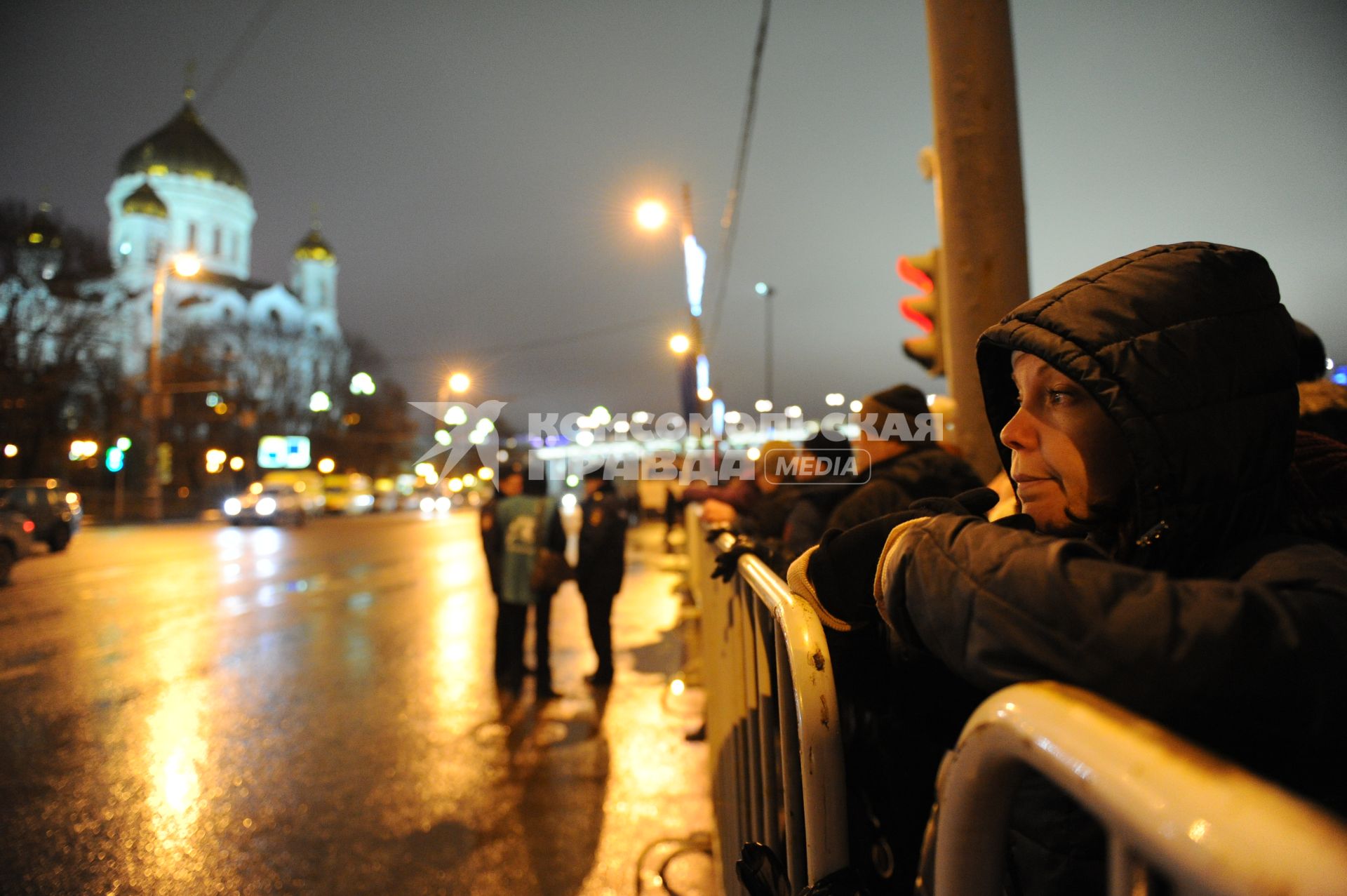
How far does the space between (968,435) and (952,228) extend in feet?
3.77

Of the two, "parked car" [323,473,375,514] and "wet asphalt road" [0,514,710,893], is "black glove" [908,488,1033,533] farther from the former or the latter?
"parked car" [323,473,375,514]

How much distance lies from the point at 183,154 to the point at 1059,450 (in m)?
77.8

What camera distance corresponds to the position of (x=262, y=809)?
377cm

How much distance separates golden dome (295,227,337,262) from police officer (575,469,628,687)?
83356 millimetres

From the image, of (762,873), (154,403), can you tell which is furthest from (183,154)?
(762,873)

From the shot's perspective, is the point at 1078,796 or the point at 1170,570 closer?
the point at 1078,796

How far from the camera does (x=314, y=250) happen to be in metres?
79.2

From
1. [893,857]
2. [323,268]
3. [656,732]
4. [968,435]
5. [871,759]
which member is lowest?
[656,732]

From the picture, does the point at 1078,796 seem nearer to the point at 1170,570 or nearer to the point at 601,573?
the point at 1170,570

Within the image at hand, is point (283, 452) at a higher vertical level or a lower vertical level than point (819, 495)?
higher

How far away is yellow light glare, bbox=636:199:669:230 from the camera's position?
1491cm

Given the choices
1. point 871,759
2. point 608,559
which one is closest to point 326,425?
point 608,559

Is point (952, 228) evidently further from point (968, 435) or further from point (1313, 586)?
point (1313, 586)

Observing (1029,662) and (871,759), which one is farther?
(871,759)
